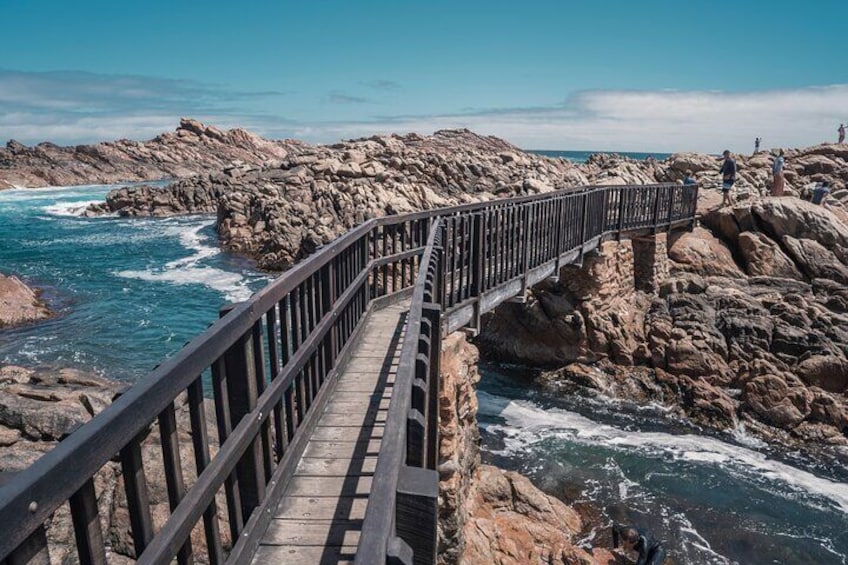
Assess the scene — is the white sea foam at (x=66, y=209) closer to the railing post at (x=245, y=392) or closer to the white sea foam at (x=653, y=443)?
the white sea foam at (x=653, y=443)

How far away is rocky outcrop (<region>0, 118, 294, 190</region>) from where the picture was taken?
261 ft

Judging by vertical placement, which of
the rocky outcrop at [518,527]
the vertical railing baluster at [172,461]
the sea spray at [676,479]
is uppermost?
the vertical railing baluster at [172,461]

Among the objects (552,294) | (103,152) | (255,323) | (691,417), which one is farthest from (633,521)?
(103,152)

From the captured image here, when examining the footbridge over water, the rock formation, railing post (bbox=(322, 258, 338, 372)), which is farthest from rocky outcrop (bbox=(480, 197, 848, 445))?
railing post (bbox=(322, 258, 338, 372))

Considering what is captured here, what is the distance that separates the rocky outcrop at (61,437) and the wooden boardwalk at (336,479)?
1931 millimetres

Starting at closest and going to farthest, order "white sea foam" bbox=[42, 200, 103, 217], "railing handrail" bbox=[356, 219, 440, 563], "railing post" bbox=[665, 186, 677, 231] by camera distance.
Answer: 1. "railing handrail" bbox=[356, 219, 440, 563]
2. "railing post" bbox=[665, 186, 677, 231]
3. "white sea foam" bbox=[42, 200, 103, 217]

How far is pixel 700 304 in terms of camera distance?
18078 millimetres

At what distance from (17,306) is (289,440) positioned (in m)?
18.5

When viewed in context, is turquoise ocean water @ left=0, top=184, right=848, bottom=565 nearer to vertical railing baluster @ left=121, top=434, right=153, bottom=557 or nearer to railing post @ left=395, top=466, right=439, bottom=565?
railing post @ left=395, top=466, right=439, bottom=565

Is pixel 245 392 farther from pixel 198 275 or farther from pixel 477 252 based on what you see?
pixel 198 275

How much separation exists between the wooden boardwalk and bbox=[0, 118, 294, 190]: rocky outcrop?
69.8m

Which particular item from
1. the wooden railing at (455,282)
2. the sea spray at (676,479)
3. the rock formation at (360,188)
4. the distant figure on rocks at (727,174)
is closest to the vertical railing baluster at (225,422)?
the wooden railing at (455,282)

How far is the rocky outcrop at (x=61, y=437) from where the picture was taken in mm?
5820

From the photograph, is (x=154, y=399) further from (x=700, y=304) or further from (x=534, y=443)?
(x=700, y=304)
